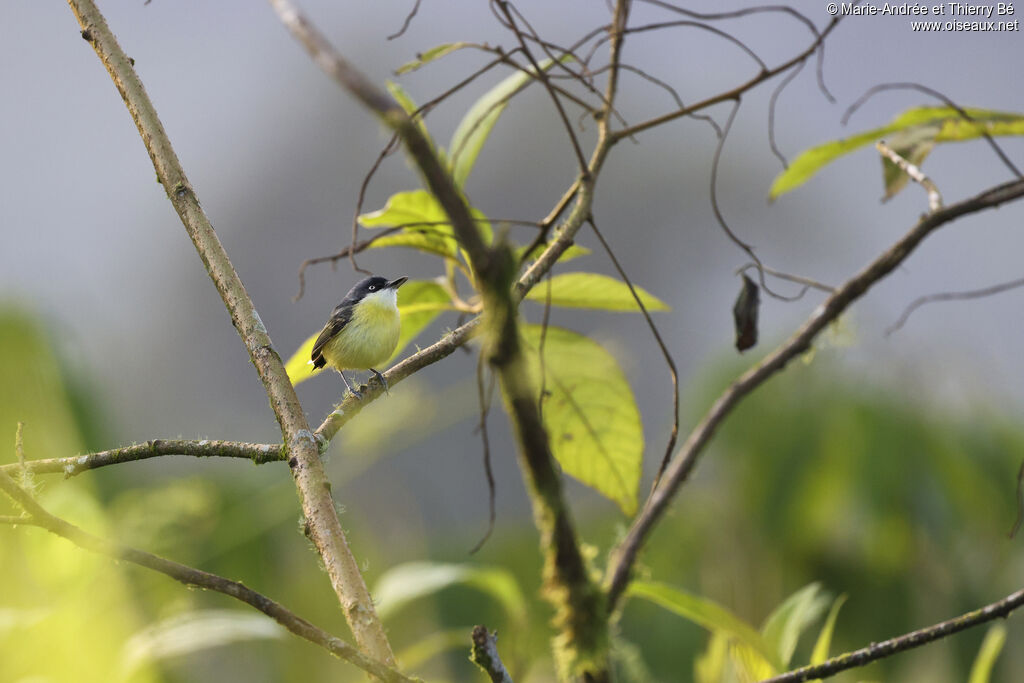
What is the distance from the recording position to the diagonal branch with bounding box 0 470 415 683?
183mm

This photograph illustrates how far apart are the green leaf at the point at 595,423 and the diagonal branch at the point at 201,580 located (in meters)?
0.17

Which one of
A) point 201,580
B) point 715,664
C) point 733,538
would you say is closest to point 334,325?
point 715,664

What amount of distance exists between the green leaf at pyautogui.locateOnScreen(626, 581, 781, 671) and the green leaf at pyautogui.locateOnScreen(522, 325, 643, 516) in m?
0.03

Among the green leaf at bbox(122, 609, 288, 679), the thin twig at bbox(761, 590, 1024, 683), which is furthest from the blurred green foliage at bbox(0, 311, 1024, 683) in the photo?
the thin twig at bbox(761, 590, 1024, 683)

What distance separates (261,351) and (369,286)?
56 centimetres

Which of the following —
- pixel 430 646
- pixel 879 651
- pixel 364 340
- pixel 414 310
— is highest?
pixel 364 340

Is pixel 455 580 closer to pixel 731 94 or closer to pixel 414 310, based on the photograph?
pixel 414 310

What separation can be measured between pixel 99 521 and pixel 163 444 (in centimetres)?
50

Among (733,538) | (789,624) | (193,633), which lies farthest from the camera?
(733,538)

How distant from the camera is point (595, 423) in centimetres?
35

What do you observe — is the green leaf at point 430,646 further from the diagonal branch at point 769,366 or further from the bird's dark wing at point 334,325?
the diagonal branch at point 769,366

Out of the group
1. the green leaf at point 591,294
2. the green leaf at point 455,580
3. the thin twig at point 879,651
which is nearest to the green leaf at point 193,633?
the green leaf at point 455,580

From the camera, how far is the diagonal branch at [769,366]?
17 centimetres

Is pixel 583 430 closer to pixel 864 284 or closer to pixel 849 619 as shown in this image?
pixel 864 284
